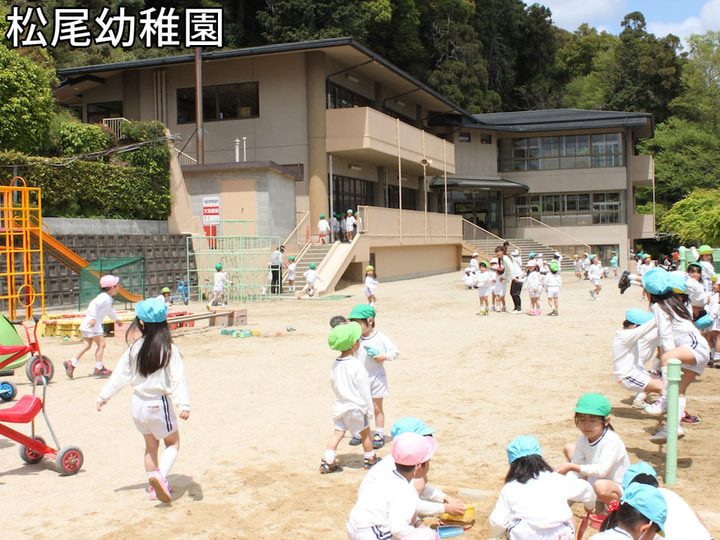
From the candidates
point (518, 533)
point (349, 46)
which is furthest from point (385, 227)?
point (518, 533)

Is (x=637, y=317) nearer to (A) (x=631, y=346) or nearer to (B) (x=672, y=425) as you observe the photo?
(A) (x=631, y=346)

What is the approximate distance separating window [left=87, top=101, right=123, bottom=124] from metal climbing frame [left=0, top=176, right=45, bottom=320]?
1320 cm

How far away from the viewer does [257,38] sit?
1914 inches

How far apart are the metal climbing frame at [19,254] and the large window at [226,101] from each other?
39.3 feet

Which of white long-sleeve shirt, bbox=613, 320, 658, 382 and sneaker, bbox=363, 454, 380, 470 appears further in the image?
white long-sleeve shirt, bbox=613, 320, 658, 382

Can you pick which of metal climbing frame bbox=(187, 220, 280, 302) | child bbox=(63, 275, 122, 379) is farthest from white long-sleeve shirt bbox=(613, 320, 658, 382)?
metal climbing frame bbox=(187, 220, 280, 302)

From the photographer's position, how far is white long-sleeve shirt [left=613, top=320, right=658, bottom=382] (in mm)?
7207

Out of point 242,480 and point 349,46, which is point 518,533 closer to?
point 242,480

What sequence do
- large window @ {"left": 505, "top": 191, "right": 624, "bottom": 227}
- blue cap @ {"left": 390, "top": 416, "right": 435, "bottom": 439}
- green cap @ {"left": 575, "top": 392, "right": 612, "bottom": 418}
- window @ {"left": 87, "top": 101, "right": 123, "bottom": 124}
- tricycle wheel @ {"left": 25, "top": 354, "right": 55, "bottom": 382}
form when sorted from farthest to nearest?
large window @ {"left": 505, "top": 191, "right": 624, "bottom": 227}, window @ {"left": 87, "top": 101, "right": 123, "bottom": 124}, tricycle wheel @ {"left": 25, "top": 354, "right": 55, "bottom": 382}, green cap @ {"left": 575, "top": 392, "right": 612, "bottom": 418}, blue cap @ {"left": 390, "top": 416, "right": 435, "bottom": 439}

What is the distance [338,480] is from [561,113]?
45503 millimetres

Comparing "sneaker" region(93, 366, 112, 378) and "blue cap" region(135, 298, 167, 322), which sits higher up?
"blue cap" region(135, 298, 167, 322)

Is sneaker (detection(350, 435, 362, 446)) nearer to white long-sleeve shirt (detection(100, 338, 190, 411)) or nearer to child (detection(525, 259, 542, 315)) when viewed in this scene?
white long-sleeve shirt (detection(100, 338, 190, 411))

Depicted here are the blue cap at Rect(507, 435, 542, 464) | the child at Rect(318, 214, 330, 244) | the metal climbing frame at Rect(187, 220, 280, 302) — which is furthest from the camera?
the child at Rect(318, 214, 330, 244)

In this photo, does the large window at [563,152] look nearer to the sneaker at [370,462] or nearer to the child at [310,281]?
the child at [310,281]
